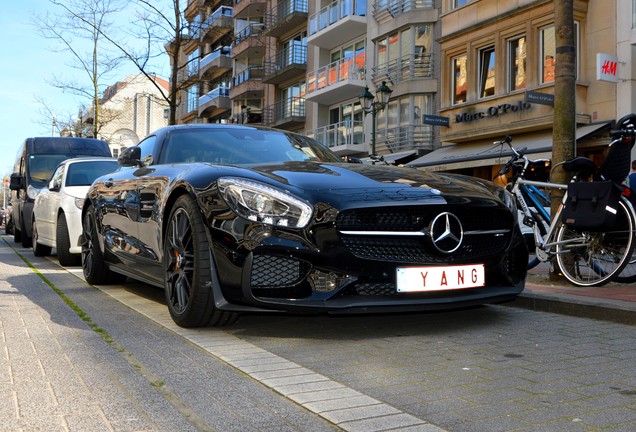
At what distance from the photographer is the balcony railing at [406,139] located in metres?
25.4

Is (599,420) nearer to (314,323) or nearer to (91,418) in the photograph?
(91,418)

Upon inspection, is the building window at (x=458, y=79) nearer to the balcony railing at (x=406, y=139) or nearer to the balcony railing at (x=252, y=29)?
the balcony railing at (x=406, y=139)

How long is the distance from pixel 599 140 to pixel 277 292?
650 inches

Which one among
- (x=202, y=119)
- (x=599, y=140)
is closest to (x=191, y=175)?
(x=599, y=140)

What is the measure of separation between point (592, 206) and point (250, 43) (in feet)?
125

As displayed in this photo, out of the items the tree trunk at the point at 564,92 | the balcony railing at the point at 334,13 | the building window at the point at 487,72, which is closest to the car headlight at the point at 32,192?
the tree trunk at the point at 564,92

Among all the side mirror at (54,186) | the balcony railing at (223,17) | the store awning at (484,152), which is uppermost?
the balcony railing at (223,17)

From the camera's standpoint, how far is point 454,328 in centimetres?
430

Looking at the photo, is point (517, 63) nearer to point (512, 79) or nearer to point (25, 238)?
point (512, 79)

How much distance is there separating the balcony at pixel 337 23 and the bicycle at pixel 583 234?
25.2 meters

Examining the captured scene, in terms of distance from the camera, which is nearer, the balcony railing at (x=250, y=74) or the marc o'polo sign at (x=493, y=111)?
the marc o'polo sign at (x=493, y=111)

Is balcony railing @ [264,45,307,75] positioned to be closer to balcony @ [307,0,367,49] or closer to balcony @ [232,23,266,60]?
balcony @ [232,23,266,60]

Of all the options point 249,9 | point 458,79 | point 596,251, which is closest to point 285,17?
point 249,9

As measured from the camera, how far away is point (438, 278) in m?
3.77
